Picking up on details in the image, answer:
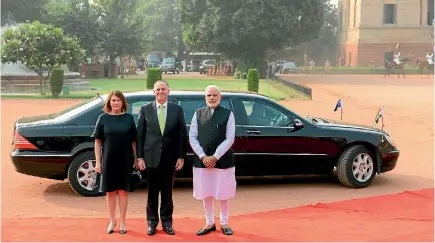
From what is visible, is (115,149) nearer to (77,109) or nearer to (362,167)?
(77,109)

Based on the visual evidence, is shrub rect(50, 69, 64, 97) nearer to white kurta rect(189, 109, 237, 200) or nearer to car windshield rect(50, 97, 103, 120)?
car windshield rect(50, 97, 103, 120)

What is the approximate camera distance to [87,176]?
28.4 feet

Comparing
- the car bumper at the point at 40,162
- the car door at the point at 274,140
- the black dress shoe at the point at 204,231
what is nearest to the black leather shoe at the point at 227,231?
the black dress shoe at the point at 204,231

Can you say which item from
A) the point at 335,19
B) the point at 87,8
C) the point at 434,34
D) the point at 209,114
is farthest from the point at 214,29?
the point at 209,114

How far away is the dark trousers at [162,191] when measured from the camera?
6.60 m

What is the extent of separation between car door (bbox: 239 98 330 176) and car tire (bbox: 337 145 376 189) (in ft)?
1.38

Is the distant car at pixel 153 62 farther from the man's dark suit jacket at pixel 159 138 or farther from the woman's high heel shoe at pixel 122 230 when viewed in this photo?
the woman's high heel shoe at pixel 122 230

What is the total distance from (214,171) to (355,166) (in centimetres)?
343

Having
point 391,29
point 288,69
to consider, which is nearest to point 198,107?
point 288,69

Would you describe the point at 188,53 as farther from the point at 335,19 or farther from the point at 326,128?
the point at 326,128

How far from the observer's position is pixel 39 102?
2809cm

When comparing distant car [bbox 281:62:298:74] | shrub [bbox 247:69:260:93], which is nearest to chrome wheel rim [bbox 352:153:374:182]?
shrub [bbox 247:69:260:93]

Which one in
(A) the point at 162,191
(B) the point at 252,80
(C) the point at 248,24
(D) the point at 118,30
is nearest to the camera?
(A) the point at 162,191

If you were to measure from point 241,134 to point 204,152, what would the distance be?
2.46m
